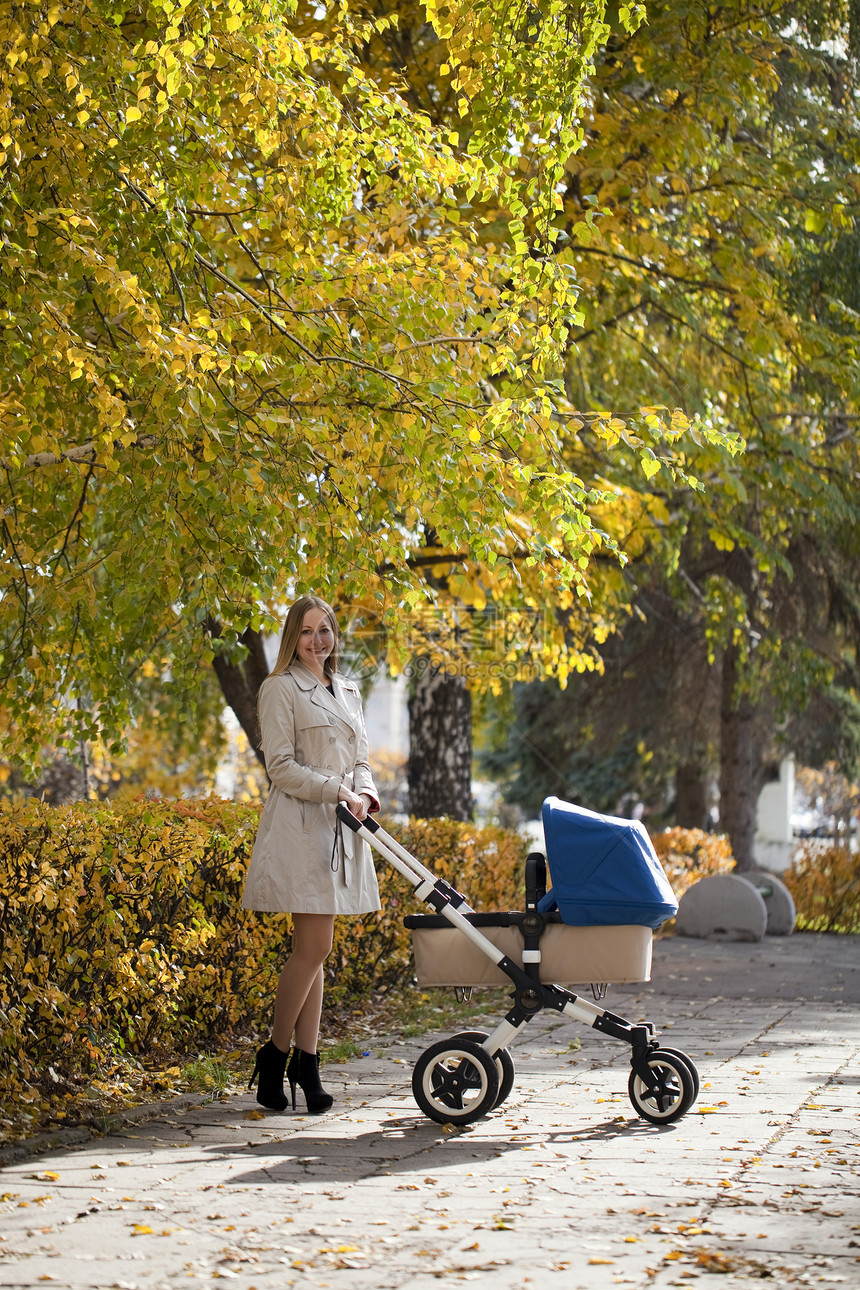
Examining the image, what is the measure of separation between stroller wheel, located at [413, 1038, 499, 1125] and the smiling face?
Result: 61.6 inches

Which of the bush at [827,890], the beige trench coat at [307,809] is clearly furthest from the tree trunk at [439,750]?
the bush at [827,890]

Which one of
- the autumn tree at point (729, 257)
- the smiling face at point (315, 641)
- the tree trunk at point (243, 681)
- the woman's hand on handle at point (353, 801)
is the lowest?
the woman's hand on handle at point (353, 801)

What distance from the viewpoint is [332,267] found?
20.0 feet

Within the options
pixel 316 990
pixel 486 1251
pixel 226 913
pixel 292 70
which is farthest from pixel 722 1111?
pixel 292 70

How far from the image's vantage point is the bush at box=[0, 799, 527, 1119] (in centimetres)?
503

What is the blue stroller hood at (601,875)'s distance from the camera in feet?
16.0

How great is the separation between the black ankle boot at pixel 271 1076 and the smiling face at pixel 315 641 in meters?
1.50

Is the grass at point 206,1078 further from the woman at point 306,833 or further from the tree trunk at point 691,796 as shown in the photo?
the tree trunk at point 691,796

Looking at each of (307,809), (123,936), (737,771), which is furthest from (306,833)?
(737,771)

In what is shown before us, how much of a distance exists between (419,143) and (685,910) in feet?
29.5

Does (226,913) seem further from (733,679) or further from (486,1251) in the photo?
(733,679)

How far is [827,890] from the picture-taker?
1493cm

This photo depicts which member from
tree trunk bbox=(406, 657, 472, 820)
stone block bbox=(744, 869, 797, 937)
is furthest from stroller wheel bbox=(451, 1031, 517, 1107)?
stone block bbox=(744, 869, 797, 937)

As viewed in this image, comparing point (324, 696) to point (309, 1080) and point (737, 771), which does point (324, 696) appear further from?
point (737, 771)
